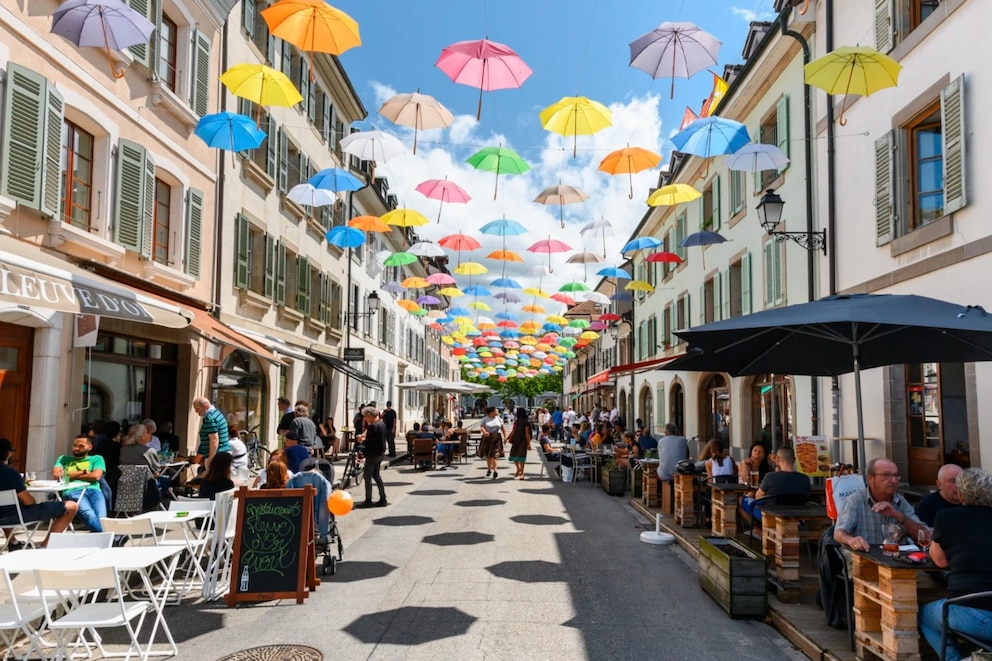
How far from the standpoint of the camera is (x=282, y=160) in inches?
709

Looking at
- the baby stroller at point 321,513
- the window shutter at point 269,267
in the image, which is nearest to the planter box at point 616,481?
the baby stroller at point 321,513

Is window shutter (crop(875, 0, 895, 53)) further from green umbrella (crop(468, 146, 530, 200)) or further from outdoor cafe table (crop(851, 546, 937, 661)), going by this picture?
outdoor cafe table (crop(851, 546, 937, 661))

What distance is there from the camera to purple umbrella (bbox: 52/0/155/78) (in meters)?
8.50

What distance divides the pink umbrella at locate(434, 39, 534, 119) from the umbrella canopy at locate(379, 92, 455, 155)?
5.25 feet

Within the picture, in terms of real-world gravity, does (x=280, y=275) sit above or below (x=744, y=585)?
above

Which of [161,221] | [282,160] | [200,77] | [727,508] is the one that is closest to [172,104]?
[200,77]

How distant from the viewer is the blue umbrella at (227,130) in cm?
1071

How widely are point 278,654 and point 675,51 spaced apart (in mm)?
9051

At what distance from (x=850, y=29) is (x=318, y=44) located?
29.1 feet

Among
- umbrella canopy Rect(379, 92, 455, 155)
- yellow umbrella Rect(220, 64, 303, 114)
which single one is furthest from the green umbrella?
yellow umbrella Rect(220, 64, 303, 114)

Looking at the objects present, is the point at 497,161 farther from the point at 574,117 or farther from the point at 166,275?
the point at 166,275

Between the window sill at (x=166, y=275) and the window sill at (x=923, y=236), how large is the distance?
11542mm

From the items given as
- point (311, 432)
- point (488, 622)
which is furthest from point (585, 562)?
point (311, 432)

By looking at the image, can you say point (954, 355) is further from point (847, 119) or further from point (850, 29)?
point (850, 29)
